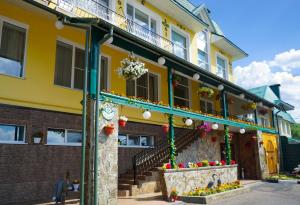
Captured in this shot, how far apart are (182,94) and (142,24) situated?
18.7 ft

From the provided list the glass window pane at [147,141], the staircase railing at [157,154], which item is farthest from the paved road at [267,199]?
the glass window pane at [147,141]

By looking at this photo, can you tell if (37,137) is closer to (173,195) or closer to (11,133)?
(11,133)

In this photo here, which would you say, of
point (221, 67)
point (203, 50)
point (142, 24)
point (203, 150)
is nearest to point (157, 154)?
point (203, 150)

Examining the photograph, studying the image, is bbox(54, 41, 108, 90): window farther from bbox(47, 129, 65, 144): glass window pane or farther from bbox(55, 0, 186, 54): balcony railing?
bbox(47, 129, 65, 144): glass window pane

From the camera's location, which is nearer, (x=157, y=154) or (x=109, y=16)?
(x=109, y=16)

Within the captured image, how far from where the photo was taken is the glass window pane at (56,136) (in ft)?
38.5

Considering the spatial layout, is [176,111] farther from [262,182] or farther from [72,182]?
[262,182]

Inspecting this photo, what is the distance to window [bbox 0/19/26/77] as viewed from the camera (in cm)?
1067

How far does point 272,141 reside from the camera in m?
24.0

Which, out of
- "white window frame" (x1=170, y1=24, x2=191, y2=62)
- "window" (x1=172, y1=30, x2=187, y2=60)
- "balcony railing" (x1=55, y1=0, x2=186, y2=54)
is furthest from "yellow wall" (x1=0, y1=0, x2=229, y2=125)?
"white window frame" (x1=170, y1=24, x2=191, y2=62)

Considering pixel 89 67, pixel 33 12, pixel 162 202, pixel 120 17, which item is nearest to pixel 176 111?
pixel 162 202

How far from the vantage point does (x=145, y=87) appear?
16672 millimetres

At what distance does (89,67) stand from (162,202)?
559cm

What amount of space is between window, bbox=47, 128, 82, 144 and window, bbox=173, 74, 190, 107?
26.6ft
